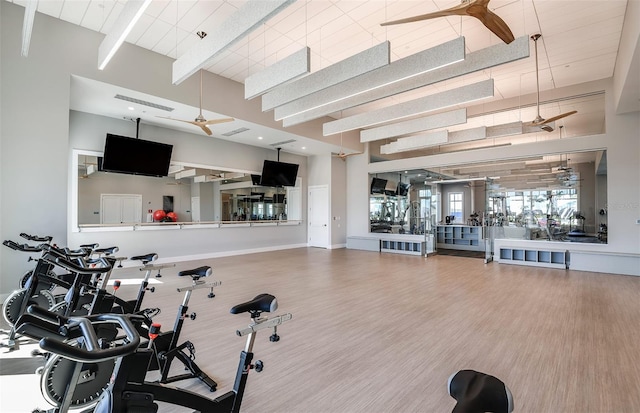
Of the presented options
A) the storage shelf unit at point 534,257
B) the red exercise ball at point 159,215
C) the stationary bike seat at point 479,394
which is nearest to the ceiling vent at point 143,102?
the red exercise ball at point 159,215

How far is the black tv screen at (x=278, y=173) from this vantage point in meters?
10.1

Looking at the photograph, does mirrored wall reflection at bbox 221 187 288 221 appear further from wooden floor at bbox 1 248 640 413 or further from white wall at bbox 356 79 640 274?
white wall at bbox 356 79 640 274

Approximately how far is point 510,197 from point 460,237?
11.6 ft

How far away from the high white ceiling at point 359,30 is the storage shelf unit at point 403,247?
522 cm

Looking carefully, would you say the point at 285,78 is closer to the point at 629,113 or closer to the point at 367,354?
the point at 367,354

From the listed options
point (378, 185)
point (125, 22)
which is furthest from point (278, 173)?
point (125, 22)

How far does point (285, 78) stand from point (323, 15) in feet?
4.36

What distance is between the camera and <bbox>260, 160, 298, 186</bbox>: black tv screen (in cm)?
1005

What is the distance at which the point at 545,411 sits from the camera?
2.13 meters

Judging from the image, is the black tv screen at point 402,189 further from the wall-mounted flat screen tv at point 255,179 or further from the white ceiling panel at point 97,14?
the white ceiling panel at point 97,14

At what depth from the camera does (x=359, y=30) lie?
5.38 metres

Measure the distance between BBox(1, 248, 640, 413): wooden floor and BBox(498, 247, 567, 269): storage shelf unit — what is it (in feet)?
4.69

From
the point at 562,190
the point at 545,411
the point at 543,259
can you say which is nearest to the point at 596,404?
the point at 545,411

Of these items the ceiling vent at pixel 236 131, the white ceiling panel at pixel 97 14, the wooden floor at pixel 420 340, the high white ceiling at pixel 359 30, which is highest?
the white ceiling panel at pixel 97 14
